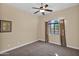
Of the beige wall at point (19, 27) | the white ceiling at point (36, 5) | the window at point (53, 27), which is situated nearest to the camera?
the white ceiling at point (36, 5)

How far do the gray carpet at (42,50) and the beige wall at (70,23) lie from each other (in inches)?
8.4

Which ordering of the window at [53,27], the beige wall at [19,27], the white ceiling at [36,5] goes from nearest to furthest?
the white ceiling at [36,5], the window at [53,27], the beige wall at [19,27]

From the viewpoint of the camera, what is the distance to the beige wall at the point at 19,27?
2.55 m

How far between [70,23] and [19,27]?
142 cm

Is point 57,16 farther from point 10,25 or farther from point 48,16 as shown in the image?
point 10,25

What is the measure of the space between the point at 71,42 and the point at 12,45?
5.25 ft

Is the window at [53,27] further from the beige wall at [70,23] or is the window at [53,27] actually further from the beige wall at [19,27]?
the beige wall at [19,27]

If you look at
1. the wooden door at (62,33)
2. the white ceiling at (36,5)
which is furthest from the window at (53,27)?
the white ceiling at (36,5)

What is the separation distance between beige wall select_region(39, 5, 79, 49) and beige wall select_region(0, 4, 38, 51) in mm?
208

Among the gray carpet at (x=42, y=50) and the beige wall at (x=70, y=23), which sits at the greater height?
the beige wall at (x=70, y=23)

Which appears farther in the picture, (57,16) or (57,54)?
(57,16)

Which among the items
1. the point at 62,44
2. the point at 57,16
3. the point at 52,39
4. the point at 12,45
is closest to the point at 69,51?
the point at 62,44

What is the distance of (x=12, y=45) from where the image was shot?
2.59 metres

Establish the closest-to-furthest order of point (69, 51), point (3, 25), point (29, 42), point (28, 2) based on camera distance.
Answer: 1. point (28, 2)
2. point (69, 51)
3. point (29, 42)
4. point (3, 25)
